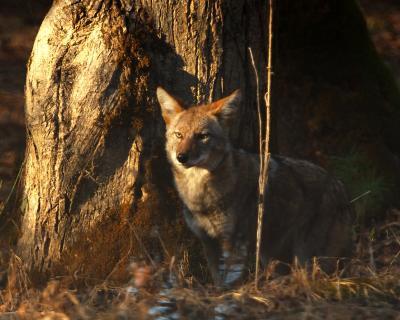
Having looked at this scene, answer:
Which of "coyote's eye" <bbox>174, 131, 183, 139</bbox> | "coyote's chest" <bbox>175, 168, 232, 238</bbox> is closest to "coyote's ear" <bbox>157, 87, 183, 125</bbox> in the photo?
"coyote's eye" <bbox>174, 131, 183, 139</bbox>

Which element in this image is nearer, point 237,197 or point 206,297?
point 206,297

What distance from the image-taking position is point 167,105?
20.0ft

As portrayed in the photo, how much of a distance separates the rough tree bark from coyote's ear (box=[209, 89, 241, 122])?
287 mm

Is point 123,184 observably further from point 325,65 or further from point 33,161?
point 325,65

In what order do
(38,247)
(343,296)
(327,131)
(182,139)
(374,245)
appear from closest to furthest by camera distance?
1. (343,296)
2. (182,139)
3. (38,247)
4. (374,245)
5. (327,131)

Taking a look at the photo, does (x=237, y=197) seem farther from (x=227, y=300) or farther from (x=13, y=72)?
(x=13, y=72)

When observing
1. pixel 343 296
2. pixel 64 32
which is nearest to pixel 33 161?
pixel 64 32

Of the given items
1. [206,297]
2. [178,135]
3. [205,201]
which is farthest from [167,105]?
[206,297]

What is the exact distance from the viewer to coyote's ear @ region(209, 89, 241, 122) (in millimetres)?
6016

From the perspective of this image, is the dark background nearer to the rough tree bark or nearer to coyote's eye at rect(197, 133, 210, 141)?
the rough tree bark

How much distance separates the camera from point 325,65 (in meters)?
8.19

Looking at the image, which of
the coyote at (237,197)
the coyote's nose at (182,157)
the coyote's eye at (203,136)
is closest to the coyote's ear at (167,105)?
the coyote at (237,197)

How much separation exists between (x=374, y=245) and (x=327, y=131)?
1367 millimetres

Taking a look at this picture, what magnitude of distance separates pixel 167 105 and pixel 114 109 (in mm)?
461
